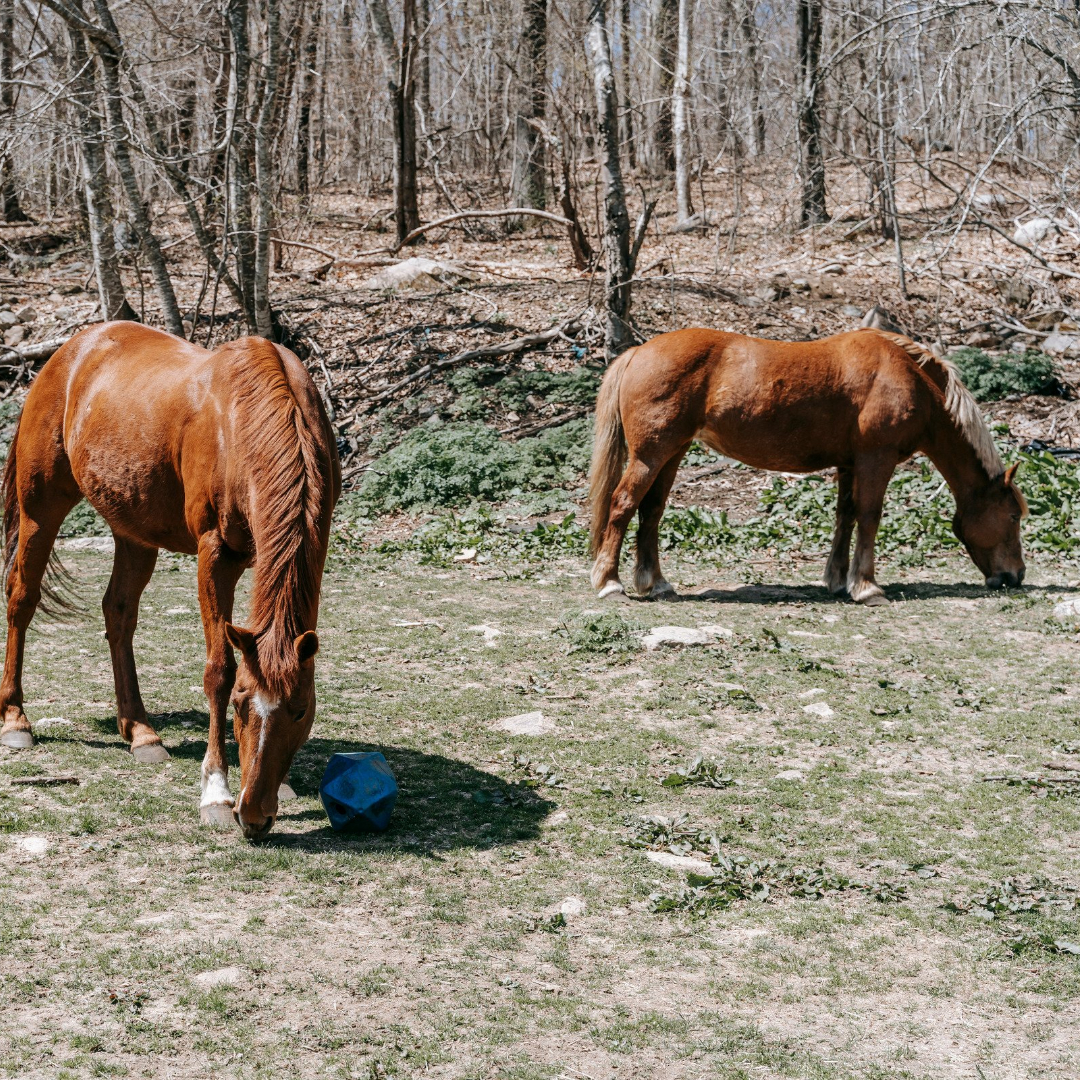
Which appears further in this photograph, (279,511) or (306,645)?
(279,511)

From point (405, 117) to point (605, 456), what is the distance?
35.5 feet

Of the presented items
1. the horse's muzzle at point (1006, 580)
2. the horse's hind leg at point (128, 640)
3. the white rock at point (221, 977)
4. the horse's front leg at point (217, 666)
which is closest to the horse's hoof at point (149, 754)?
the horse's hind leg at point (128, 640)

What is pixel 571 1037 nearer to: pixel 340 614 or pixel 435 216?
pixel 340 614

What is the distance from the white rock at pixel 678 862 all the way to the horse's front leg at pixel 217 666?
5.50 feet

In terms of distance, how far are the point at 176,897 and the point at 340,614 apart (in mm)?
4382

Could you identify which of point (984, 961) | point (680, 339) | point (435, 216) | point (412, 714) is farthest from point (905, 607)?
point (435, 216)

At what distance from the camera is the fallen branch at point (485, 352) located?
14.4 meters

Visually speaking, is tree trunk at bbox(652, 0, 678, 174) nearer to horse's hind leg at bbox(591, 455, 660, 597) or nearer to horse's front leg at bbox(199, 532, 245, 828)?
horse's hind leg at bbox(591, 455, 660, 597)

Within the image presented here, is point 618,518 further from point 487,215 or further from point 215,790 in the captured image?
point 487,215

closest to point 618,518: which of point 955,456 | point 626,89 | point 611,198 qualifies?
point 955,456

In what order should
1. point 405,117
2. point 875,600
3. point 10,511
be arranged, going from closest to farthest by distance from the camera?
point 10,511 → point 875,600 → point 405,117

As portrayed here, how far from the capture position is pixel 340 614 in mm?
8320

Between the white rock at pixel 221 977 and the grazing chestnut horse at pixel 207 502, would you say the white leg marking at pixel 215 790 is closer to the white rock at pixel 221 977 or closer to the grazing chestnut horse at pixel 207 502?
the grazing chestnut horse at pixel 207 502

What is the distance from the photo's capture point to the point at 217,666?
182 inches
